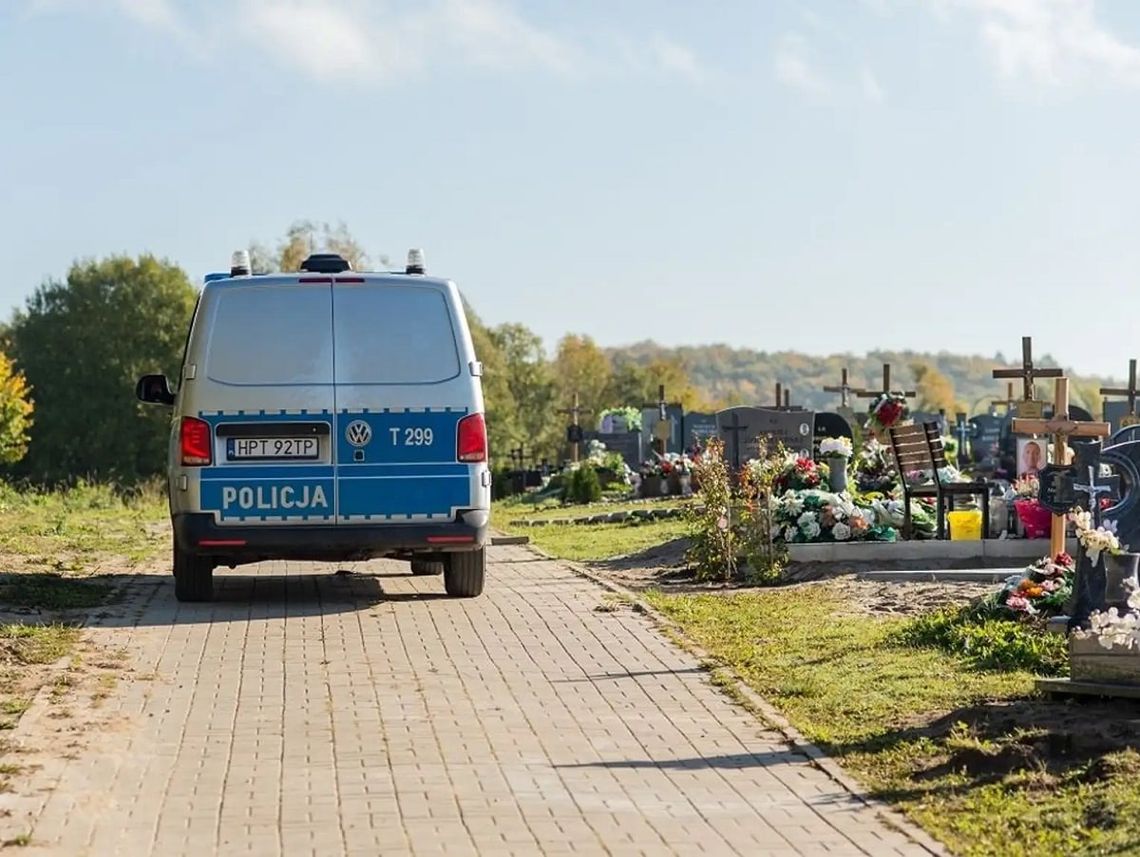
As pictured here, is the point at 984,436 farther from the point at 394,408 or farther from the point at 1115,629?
the point at 1115,629

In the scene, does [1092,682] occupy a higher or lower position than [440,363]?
lower

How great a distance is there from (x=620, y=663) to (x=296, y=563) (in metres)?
7.83

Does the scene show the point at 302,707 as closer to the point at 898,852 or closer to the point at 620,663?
the point at 620,663

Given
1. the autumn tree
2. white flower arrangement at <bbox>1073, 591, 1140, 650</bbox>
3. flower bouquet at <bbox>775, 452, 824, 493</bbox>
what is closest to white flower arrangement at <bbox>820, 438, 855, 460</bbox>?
flower bouquet at <bbox>775, 452, 824, 493</bbox>

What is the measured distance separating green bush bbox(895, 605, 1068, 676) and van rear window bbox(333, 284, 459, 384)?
12.5ft

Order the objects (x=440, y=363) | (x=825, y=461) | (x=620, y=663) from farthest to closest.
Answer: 1. (x=825, y=461)
2. (x=440, y=363)
3. (x=620, y=663)

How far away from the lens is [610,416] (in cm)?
5288

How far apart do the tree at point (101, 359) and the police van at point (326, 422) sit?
183ft

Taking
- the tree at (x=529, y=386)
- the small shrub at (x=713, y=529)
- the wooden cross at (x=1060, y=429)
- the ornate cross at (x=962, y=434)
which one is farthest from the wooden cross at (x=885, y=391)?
the tree at (x=529, y=386)

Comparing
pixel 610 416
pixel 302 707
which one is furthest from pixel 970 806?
pixel 610 416

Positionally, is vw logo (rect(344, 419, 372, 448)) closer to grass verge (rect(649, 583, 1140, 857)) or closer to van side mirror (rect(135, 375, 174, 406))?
van side mirror (rect(135, 375, 174, 406))

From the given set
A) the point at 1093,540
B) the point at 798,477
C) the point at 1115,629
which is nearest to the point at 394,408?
the point at 1093,540

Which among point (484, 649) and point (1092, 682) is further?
point (484, 649)

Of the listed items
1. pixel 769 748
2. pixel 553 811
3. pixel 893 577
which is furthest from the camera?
pixel 893 577
